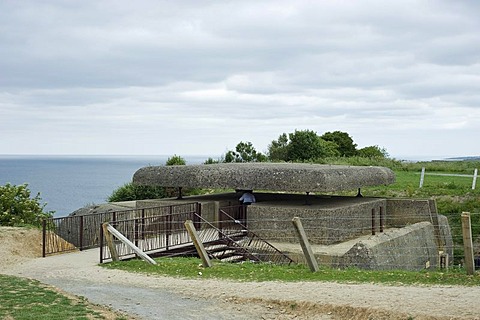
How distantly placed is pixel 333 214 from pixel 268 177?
Result: 250 cm

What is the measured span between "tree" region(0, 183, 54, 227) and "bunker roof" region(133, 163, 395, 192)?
4.40m

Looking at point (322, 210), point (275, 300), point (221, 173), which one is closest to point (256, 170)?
point (221, 173)

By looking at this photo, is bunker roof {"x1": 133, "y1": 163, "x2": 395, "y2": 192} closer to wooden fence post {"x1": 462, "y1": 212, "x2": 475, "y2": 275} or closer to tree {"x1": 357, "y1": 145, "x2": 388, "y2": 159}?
wooden fence post {"x1": 462, "y1": 212, "x2": 475, "y2": 275}

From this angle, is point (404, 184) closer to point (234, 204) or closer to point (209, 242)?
point (234, 204)

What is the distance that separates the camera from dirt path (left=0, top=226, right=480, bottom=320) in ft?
33.1

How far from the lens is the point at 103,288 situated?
1297cm

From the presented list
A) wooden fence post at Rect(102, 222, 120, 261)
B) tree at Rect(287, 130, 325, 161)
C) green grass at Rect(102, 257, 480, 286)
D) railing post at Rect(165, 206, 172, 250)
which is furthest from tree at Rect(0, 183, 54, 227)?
tree at Rect(287, 130, 325, 161)

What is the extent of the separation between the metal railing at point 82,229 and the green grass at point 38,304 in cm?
614

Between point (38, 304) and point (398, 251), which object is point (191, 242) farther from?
point (38, 304)

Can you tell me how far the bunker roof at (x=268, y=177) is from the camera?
66.7 feet

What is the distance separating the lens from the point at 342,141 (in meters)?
73.0

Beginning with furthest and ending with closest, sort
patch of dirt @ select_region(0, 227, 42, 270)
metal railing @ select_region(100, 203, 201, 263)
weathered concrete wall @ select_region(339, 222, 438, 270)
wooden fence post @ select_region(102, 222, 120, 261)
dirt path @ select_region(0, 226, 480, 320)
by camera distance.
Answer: metal railing @ select_region(100, 203, 201, 263) → patch of dirt @ select_region(0, 227, 42, 270) → weathered concrete wall @ select_region(339, 222, 438, 270) → wooden fence post @ select_region(102, 222, 120, 261) → dirt path @ select_region(0, 226, 480, 320)

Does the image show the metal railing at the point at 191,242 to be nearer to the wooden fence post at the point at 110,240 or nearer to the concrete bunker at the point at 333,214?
the concrete bunker at the point at 333,214

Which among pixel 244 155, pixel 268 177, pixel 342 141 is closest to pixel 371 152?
pixel 342 141
